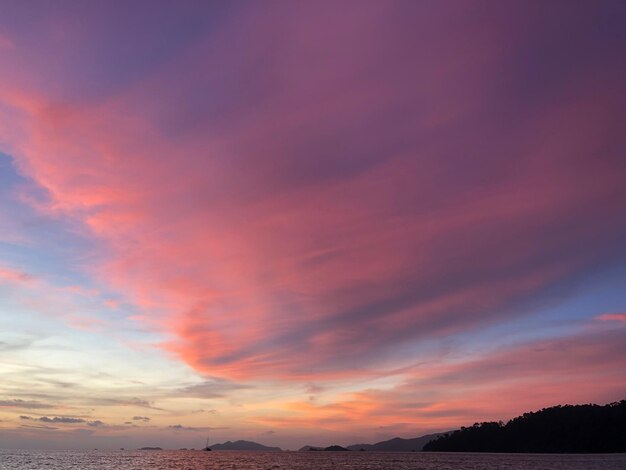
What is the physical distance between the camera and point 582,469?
6324 inches

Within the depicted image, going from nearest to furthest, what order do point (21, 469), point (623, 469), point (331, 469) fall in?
point (623, 469)
point (21, 469)
point (331, 469)

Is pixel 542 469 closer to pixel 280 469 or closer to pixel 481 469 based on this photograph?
pixel 481 469

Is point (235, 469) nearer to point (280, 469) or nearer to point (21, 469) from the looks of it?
point (280, 469)

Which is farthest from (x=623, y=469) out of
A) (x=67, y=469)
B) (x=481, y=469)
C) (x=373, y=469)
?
(x=67, y=469)

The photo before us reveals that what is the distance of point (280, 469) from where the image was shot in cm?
18338

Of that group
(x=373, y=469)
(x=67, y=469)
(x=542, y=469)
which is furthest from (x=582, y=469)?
(x=67, y=469)

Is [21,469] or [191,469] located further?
[191,469]

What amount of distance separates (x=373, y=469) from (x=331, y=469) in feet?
55.5

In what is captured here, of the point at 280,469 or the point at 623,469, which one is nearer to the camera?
the point at 623,469

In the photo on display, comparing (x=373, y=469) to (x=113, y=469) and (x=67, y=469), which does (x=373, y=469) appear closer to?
(x=113, y=469)

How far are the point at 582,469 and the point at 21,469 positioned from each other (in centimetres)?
19898

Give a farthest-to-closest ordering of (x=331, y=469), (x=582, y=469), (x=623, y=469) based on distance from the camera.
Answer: (x=331, y=469) → (x=582, y=469) → (x=623, y=469)

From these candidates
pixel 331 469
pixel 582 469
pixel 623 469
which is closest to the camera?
pixel 623 469

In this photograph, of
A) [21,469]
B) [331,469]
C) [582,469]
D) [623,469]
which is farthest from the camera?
[331,469]
